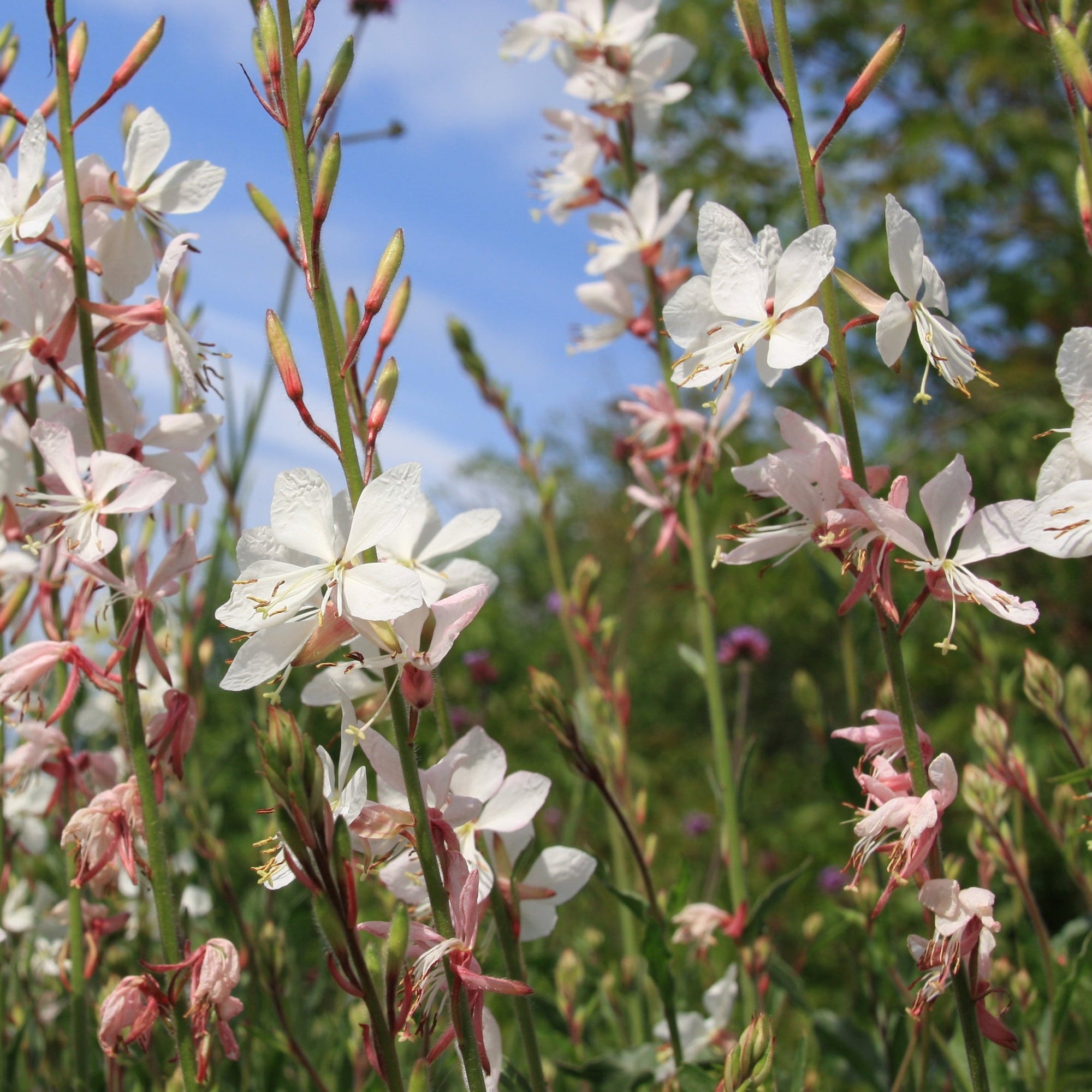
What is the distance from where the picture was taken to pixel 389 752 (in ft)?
2.98

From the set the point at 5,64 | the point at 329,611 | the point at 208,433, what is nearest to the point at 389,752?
the point at 329,611

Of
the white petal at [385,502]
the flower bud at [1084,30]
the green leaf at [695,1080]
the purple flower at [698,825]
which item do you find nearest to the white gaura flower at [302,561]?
the white petal at [385,502]

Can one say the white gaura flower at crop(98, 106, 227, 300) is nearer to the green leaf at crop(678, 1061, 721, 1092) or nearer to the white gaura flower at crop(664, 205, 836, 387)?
the white gaura flower at crop(664, 205, 836, 387)

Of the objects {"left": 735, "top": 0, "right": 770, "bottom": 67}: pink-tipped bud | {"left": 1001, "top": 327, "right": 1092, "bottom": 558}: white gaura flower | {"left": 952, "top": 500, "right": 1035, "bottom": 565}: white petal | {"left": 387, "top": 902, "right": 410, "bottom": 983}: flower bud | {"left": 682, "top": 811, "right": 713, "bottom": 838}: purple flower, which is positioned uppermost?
{"left": 735, "top": 0, "right": 770, "bottom": 67}: pink-tipped bud

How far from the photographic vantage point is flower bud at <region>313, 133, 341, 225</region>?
0.91 meters

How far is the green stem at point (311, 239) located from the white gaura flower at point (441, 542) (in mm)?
281

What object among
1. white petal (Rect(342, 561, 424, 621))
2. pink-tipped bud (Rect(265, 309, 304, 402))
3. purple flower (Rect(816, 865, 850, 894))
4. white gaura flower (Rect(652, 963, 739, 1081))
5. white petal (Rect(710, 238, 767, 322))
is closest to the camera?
white petal (Rect(342, 561, 424, 621))

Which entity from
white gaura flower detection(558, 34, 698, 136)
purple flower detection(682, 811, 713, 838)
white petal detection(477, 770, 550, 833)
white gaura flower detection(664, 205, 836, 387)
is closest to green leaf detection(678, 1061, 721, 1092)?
white petal detection(477, 770, 550, 833)

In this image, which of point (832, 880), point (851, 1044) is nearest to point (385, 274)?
point (851, 1044)

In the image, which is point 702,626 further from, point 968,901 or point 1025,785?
point 968,901

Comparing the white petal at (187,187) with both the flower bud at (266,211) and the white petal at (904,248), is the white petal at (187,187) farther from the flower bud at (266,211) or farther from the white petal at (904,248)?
the white petal at (904,248)

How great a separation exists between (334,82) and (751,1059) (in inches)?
36.7

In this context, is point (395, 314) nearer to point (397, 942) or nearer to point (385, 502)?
point (385, 502)

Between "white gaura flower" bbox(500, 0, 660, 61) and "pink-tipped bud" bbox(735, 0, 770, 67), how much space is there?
1123mm
